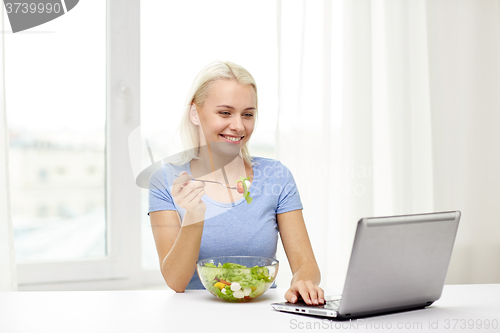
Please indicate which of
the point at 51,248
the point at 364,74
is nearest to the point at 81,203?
the point at 51,248

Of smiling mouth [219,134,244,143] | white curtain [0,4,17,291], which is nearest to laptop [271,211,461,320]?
smiling mouth [219,134,244,143]

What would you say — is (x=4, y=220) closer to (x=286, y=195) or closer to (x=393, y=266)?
(x=286, y=195)

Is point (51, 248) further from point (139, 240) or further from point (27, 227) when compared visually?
point (139, 240)

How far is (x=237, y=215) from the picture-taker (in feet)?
4.67

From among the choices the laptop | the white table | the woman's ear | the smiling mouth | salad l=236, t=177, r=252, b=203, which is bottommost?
the white table

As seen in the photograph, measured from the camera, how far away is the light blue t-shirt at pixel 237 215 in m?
1.38

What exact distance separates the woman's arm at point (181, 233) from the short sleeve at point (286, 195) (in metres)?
0.34

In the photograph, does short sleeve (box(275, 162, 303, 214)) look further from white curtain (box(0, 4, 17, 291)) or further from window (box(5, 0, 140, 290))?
white curtain (box(0, 4, 17, 291))

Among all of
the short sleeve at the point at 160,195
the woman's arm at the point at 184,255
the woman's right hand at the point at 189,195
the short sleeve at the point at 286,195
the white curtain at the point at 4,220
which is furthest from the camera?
the white curtain at the point at 4,220

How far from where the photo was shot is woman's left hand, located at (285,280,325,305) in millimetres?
949

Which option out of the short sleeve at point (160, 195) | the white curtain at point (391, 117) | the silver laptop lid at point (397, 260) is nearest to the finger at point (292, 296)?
the silver laptop lid at point (397, 260)

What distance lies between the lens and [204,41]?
7.06ft

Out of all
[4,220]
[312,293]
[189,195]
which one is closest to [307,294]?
[312,293]

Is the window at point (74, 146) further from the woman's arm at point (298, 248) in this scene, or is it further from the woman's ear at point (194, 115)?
the woman's arm at point (298, 248)
